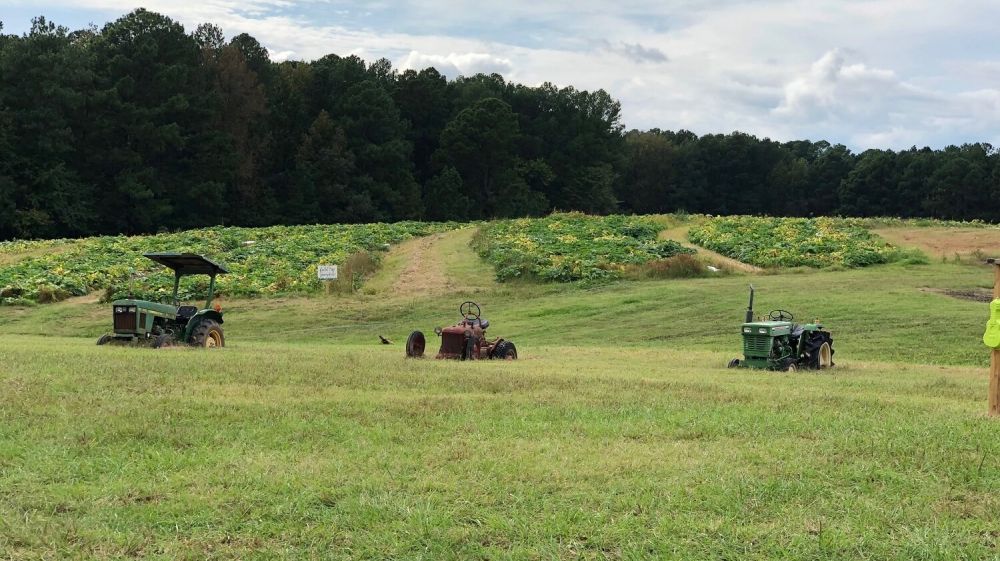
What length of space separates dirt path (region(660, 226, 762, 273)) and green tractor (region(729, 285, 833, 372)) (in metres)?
19.6

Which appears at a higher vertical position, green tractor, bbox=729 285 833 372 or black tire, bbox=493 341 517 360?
green tractor, bbox=729 285 833 372

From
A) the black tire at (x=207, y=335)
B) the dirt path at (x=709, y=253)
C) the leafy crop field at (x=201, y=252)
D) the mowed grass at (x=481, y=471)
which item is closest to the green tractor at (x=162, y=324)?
the black tire at (x=207, y=335)

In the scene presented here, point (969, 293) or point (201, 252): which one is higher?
point (969, 293)

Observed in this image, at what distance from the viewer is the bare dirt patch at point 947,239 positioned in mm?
37969

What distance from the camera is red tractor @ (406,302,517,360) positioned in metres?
16.2

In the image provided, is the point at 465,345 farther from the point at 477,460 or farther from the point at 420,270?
the point at 420,270

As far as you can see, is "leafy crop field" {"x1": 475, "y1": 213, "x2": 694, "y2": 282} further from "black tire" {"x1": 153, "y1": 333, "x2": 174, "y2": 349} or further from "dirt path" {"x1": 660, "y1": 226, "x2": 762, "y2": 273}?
"black tire" {"x1": 153, "y1": 333, "x2": 174, "y2": 349}

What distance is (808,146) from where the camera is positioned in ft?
432

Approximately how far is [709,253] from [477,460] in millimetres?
34697

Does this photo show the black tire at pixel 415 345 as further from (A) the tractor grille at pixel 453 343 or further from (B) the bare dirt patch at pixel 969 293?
(B) the bare dirt patch at pixel 969 293

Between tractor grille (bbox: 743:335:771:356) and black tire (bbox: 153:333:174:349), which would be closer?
tractor grille (bbox: 743:335:771:356)

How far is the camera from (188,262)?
18.1 m

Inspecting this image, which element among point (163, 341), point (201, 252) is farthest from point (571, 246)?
point (163, 341)

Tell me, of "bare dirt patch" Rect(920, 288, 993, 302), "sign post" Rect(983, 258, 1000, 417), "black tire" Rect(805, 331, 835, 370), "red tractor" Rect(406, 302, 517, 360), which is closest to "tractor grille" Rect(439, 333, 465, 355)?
"red tractor" Rect(406, 302, 517, 360)
